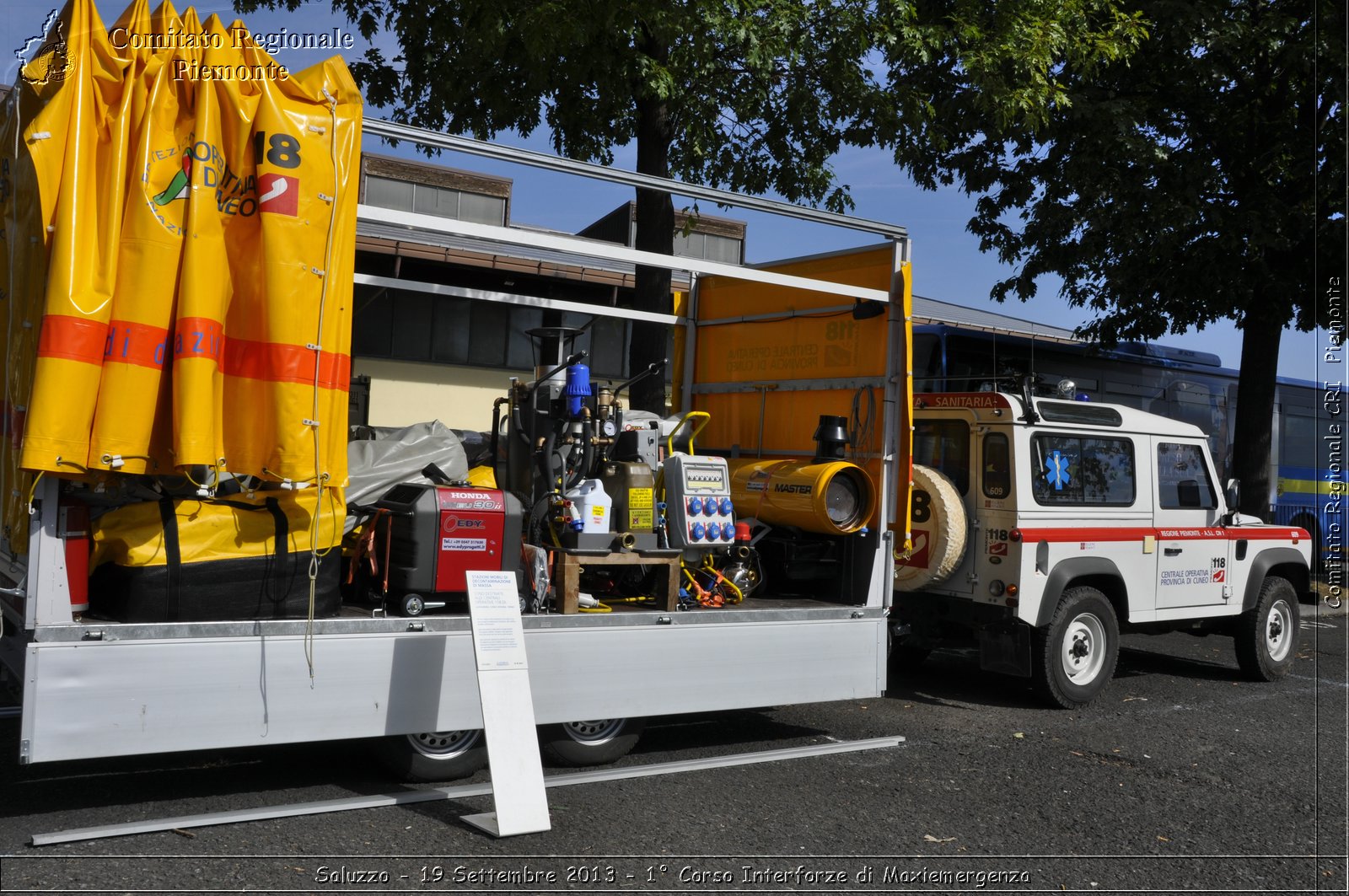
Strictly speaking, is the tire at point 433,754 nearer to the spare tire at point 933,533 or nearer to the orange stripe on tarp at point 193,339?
the orange stripe on tarp at point 193,339

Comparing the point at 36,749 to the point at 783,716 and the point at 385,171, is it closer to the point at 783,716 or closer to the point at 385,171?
the point at 783,716

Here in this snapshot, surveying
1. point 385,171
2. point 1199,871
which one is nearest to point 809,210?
point 1199,871

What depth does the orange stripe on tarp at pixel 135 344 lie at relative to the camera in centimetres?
430

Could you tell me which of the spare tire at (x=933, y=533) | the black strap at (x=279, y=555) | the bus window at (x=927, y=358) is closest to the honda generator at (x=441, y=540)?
the black strap at (x=279, y=555)

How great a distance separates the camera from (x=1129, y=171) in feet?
44.8

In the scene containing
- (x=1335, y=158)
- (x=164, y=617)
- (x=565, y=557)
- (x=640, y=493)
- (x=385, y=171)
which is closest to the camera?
(x=164, y=617)

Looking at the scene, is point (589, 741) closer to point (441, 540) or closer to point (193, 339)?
point (441, 540)

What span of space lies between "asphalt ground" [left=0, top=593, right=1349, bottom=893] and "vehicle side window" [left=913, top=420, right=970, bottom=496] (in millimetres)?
1719

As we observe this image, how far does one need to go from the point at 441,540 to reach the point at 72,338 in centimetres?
184

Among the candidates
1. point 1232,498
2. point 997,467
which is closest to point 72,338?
point 997,467

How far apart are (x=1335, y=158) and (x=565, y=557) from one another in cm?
1168

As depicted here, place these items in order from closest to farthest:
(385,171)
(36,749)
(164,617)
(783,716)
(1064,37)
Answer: (36,749) < (164,617) < (783,716) < (1064,37) < (385,171)

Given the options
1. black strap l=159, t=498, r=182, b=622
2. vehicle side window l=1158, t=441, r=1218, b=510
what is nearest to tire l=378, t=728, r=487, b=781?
black strap l=159, t=498, r=182, b=622

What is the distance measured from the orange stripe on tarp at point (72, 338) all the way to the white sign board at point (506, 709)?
1815mm
